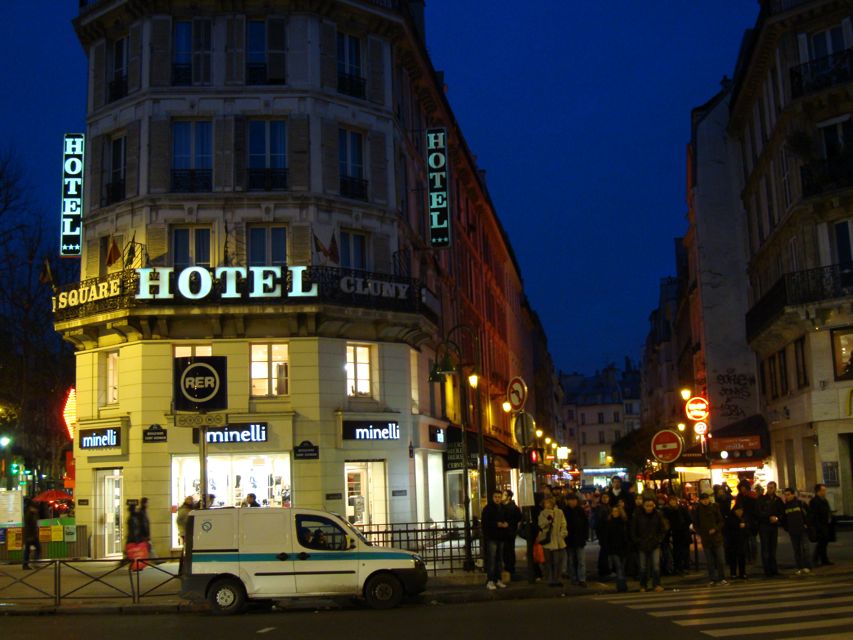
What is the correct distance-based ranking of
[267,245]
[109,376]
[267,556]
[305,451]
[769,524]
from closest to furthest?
[267,556] → [769,524] → [305,451] → [267,245] → [109,376]

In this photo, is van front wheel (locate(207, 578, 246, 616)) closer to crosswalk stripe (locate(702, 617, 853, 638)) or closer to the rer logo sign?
the rer logo sign

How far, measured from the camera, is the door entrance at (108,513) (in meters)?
28.9

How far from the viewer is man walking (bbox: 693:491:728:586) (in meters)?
19.2

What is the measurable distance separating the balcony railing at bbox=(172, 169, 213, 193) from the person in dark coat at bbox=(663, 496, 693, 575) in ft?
52.3

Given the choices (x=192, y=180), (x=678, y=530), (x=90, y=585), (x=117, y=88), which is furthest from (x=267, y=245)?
(x=678, y=530)

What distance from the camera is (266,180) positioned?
29.6 metres

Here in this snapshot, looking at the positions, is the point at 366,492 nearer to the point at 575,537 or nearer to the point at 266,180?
the point at 266,180

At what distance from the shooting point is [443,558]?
23016 millimetres

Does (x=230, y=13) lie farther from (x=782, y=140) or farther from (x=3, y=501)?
(x=782, y=140)

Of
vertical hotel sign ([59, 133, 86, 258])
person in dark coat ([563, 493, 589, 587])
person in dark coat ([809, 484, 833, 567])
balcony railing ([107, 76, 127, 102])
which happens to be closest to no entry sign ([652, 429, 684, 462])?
person in dark coat ([809, 484, 833, 567])

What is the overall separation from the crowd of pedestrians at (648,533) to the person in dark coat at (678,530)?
2 cm

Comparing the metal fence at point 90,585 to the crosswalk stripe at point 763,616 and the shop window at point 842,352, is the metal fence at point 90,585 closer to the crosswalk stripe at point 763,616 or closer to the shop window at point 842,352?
the crosswalk stripe at point 763,616

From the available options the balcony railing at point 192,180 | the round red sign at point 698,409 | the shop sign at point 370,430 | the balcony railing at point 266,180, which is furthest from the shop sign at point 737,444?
the balcony railing at point 192,180

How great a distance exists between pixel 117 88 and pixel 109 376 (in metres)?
8.74
